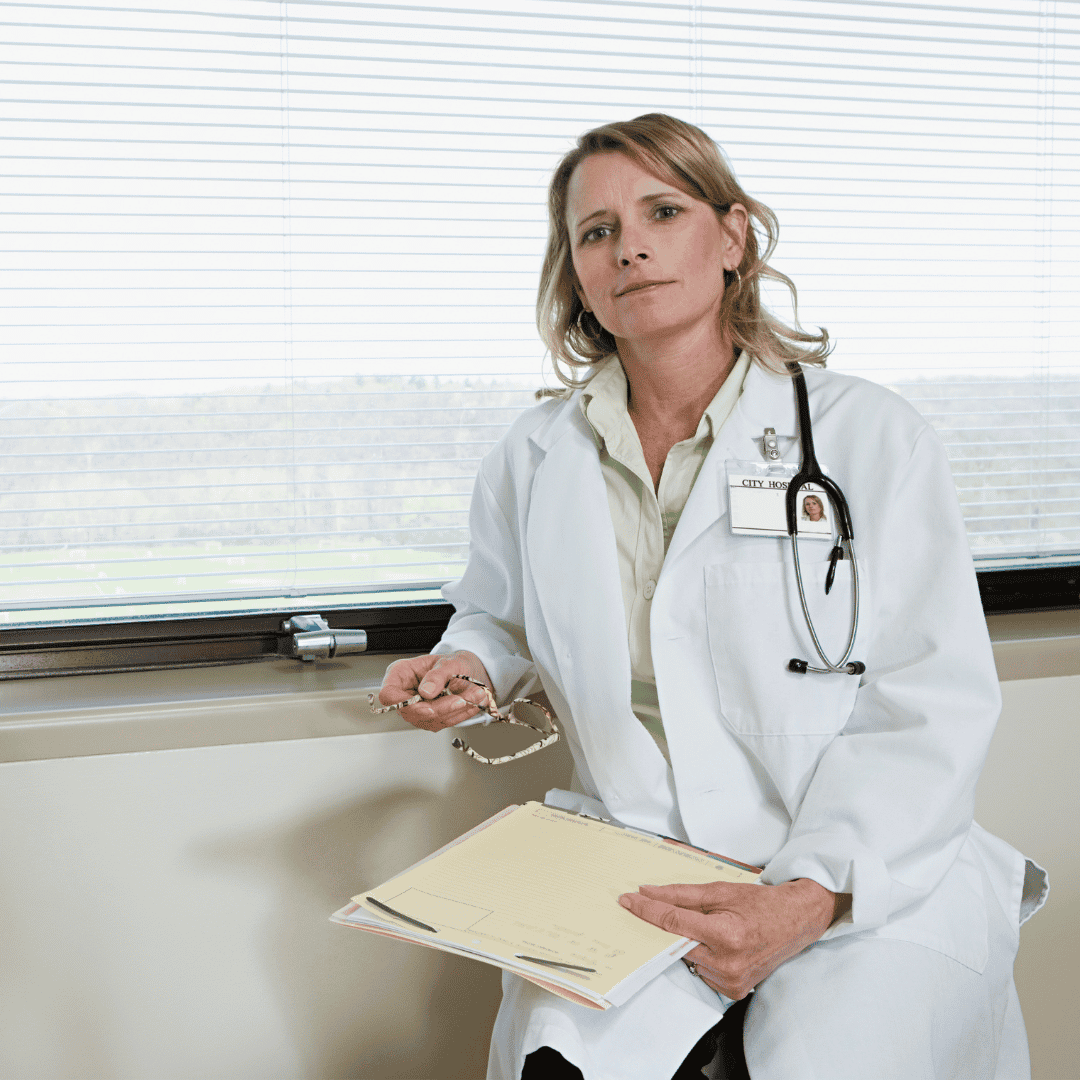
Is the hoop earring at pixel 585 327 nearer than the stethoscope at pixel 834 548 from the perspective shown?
No

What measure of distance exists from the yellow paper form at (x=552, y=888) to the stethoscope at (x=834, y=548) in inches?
9.5

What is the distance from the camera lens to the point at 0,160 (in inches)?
57.1

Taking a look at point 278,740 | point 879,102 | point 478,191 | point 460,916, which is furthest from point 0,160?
point 879,102

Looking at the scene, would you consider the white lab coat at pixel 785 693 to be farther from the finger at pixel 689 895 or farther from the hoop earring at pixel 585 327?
the hoop earring at pixel 585 327

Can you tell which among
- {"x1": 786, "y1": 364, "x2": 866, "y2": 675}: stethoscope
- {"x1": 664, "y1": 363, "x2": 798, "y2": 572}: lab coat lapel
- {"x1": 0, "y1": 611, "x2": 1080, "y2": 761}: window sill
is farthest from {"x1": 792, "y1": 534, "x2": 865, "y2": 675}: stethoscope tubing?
{"x1": 0, "y1": 611, "x2": 1080, "y2": 761}: window sill

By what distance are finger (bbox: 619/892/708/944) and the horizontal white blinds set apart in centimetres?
82

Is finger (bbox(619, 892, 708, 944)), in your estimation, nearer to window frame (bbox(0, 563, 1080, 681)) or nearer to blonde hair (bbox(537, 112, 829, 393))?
blonde hair (bbox(537, 112, 829, 393))

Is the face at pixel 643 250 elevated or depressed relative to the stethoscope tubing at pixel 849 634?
elevated

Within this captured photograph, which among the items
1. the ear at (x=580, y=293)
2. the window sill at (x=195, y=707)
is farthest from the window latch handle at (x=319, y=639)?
the ear at (x=580, y=293)

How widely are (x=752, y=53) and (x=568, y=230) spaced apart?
55cm

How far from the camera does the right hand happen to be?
1242 millimetres

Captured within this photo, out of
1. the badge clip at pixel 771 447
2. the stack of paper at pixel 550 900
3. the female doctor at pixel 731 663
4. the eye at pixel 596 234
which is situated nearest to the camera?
the stack of paper at pixel 550 900

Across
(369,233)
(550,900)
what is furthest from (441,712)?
(369,233)

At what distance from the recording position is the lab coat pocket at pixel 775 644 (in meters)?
1.15
